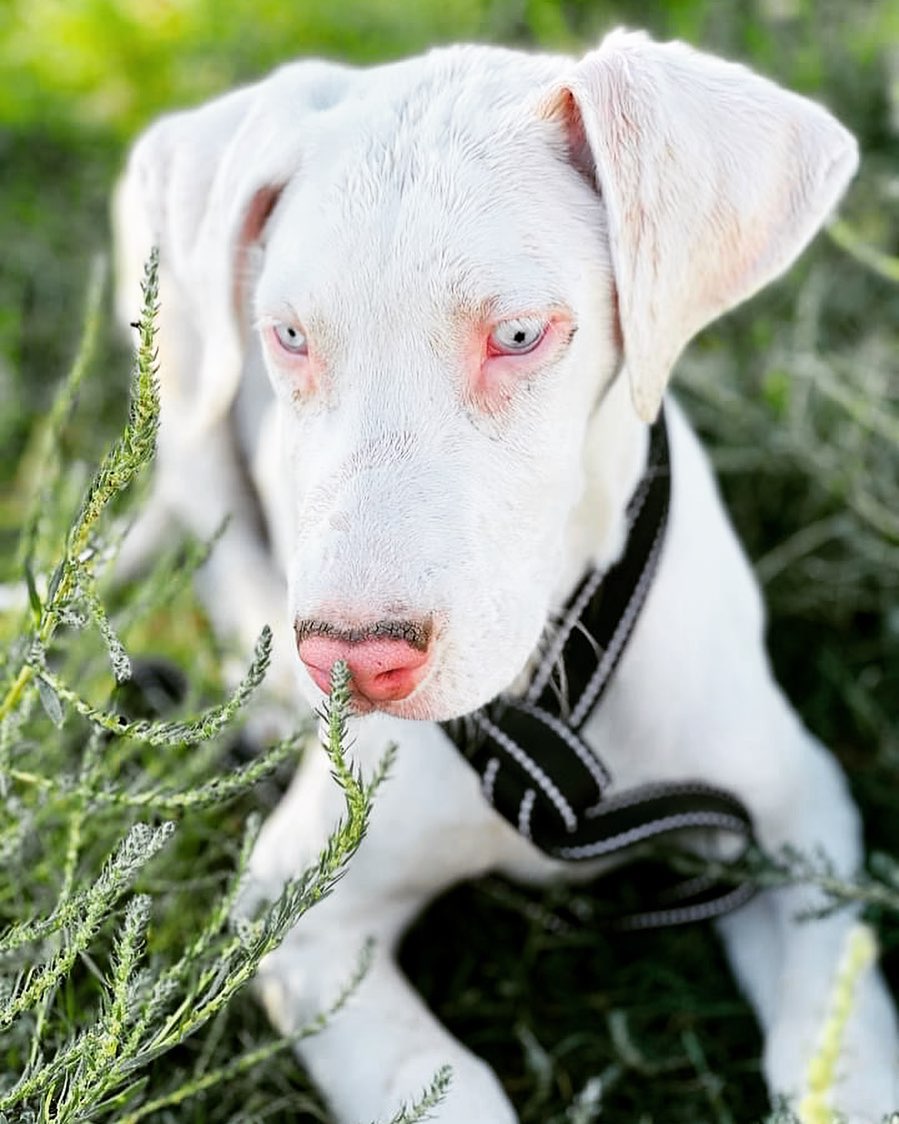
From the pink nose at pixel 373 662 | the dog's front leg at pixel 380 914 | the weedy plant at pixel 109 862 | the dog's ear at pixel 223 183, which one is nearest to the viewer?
the weedy plant at pixel 109 862

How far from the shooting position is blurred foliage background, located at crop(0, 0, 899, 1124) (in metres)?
2.68

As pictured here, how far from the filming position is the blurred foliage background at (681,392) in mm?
2676

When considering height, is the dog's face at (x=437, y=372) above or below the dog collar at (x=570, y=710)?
above

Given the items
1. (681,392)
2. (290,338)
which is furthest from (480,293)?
(681,392)

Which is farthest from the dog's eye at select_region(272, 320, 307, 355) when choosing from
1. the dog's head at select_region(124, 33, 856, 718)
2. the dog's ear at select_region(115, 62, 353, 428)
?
the dog's ear at select_region(115, 62, 353, 428)

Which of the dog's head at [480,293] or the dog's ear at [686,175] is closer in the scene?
the dog's head at [480,293]

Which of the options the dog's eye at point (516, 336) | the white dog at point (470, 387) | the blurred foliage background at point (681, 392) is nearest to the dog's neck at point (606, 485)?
the white dog at point (470, 387)

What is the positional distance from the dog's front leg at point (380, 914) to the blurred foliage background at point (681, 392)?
12 cm

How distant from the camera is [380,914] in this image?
255 cm

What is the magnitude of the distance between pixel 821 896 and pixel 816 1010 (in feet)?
0.77

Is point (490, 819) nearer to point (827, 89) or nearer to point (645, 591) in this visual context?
point (645, 591)

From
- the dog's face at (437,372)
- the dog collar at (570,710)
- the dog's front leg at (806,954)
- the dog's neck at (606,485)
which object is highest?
the dog's face at (437,372)

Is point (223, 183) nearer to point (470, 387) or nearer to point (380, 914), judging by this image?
point (470, 387)

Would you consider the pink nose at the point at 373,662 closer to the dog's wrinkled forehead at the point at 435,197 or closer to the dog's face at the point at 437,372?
the dog's face at the point at 437,372
